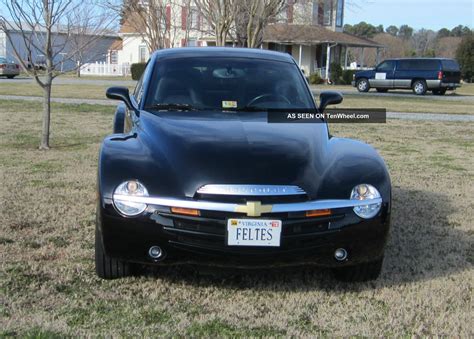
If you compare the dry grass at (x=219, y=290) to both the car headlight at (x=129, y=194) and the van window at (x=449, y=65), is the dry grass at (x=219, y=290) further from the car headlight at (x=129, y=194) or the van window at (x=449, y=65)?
the van window at (x=449, y=65)

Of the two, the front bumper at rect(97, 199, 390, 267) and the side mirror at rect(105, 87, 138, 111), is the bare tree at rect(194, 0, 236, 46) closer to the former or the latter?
the side mirror at rect(105, 87, 138, 111)

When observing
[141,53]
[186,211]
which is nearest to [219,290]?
[186,211]

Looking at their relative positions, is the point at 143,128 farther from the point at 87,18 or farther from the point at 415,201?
the point at 87,18

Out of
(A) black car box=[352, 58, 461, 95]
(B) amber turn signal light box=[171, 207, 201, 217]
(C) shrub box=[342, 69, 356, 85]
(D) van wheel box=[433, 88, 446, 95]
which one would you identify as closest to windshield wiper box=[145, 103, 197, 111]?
(B) amber turn signal light box=[171, 207, 201, 217]

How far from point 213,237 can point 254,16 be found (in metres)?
18.8

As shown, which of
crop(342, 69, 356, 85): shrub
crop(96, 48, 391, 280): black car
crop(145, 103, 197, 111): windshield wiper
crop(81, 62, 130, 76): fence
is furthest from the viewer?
crop(81, 62, 130, 76): fence

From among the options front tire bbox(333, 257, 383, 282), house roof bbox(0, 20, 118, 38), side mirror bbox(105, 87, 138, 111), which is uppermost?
house roof bbox(0, 20, 118, 38)

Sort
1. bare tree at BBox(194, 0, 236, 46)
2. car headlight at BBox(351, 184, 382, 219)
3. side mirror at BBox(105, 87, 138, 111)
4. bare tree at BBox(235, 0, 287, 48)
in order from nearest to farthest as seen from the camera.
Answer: car headlight at BBox(351, 184, 382, 219) < side mirror at BBox(105, 87, 138, 111) < bare tree at BBox(194, 0, 236, 46) < bare tree at BBox(235, 0, 287, 48)

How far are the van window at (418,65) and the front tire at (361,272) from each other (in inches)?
1084

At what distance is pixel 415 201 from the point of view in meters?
6.30

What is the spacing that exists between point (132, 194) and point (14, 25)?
7.45m

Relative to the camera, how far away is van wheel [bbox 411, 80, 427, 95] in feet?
97.5

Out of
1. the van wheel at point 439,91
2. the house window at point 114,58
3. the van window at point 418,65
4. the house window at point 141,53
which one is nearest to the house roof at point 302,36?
the van window at point 418,65

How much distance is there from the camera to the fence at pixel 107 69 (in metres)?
47.8
